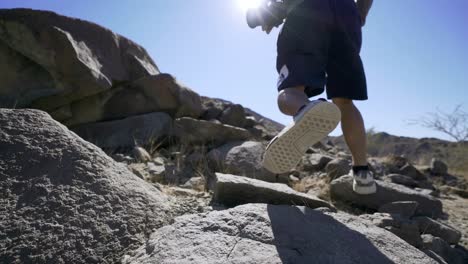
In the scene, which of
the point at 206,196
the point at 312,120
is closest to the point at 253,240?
the point at 312,120

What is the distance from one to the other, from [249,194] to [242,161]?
1.47m

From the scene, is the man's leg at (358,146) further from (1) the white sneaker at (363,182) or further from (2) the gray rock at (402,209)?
(2) the gray rock at (402,209)

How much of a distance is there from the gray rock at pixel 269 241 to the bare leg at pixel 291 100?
475 millimetres

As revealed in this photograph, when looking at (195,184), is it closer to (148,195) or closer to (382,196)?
(148,195)

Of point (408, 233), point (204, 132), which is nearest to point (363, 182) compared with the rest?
point (408, 233)

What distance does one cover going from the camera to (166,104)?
4816 mm

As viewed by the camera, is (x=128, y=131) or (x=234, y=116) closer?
(x=128, y=131)

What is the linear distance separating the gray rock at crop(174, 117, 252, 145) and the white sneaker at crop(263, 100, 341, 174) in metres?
2.45

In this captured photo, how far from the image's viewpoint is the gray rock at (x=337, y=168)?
3.67m

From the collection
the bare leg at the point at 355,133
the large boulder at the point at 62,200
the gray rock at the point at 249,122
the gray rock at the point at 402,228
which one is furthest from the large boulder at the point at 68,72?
the gray rock at the point at 402,228

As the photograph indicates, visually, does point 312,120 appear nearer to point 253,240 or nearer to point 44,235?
point 253,240

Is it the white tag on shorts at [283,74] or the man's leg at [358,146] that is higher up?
the white tag on shorts at [283,74]

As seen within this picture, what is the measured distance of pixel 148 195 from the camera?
5.00 feet

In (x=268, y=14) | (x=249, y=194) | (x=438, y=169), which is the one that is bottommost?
(x=438, y=169)
